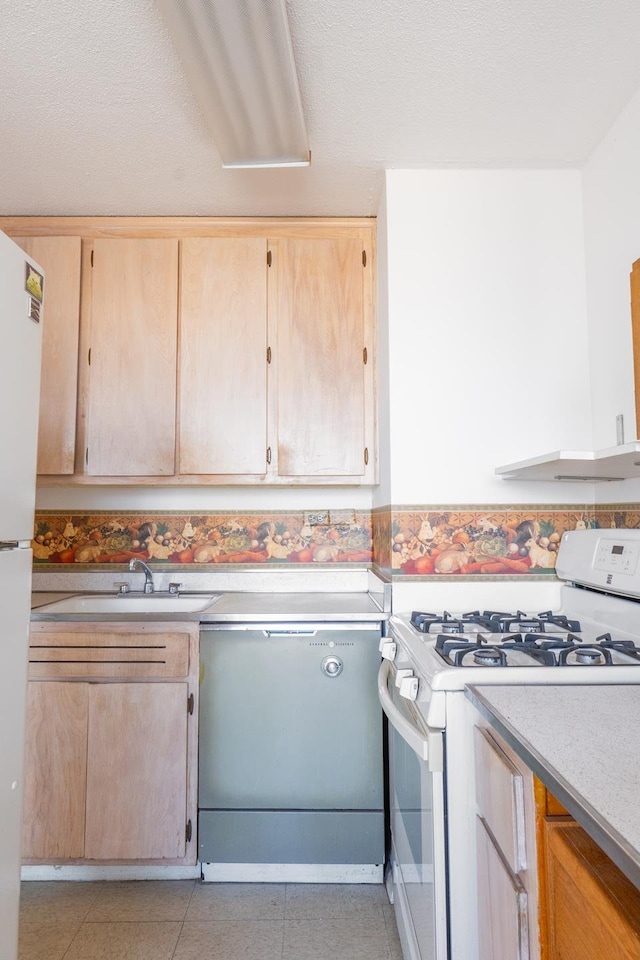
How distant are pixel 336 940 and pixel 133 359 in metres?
2.14

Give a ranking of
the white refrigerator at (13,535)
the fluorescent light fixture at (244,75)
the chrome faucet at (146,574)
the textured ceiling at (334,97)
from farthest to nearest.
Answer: the chrome faucet at (146,574) → the textured ceiling at (334,97) → the fluorescent light fixture at (244,75) → the white refrigerator at (13,535)

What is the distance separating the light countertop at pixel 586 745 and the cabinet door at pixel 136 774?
1.20 m

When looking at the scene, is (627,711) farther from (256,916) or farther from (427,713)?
(256,916)

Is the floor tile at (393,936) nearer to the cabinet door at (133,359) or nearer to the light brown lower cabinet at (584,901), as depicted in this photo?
the light brown lower cabinet at (584,901)

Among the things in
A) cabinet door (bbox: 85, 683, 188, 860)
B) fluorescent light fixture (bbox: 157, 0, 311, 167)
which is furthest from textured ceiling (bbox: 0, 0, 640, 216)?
cabinet door (bbox: 85, 683, 188, 860)

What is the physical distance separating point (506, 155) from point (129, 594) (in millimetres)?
2268

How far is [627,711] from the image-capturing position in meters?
0.95

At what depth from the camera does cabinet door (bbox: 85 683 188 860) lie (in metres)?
1.86

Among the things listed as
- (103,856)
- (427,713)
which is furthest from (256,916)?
(427,713)

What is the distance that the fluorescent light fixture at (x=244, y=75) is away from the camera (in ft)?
4.30

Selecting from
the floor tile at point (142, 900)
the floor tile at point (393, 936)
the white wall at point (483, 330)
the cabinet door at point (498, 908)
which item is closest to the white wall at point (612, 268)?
the white wall at point (483, 330)

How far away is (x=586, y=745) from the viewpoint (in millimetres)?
799

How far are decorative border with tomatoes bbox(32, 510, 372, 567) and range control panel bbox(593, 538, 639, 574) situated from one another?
42.5 inches

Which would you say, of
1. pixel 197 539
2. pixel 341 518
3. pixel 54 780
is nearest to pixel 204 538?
pixel 197 539
